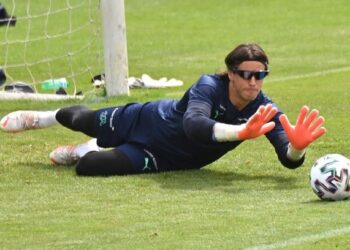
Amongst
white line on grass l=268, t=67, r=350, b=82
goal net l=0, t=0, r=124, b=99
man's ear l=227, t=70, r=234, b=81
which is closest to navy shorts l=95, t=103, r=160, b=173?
man's ear l=227, t=70, r=234, b=81

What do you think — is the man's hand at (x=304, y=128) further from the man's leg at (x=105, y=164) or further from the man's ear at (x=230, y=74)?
the man's leg at (x=105, y=164)

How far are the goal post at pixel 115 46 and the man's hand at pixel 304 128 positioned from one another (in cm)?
562

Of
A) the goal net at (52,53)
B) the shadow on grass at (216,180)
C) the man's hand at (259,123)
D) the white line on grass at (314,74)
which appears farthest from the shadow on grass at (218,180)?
the white line on grass at (314,74)

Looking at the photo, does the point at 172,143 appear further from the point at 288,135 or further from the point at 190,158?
the point at 288,135

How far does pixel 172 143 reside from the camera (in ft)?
33.8

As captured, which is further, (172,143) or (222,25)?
(222,25)

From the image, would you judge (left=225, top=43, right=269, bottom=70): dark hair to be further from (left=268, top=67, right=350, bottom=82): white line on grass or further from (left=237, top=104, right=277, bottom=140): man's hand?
(left=268, top=67, right=350, bottom=82): white line on grass

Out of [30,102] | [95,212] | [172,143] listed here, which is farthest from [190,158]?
[30,102]

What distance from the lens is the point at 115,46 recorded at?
1490 cm

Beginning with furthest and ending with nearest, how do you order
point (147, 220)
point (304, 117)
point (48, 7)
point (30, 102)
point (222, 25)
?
point (48, 7) < point (222, 25) < point (30, 102) < point (304, 117) < point (147, 220)

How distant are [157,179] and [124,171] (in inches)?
12.9

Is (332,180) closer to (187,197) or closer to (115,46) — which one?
(187,197)

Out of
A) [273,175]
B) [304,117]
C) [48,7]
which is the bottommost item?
[48,7]

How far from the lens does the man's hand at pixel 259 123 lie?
9.12 metres
